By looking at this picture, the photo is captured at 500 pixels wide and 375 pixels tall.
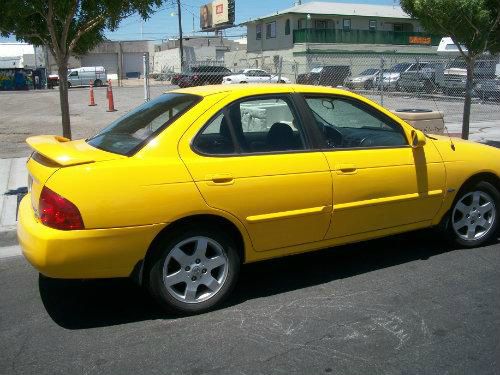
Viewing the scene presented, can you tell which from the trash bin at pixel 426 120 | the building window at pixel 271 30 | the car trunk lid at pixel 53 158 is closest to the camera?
the car trunk lid at pixel 53 158

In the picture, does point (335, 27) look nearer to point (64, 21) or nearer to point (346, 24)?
point (346, 24)

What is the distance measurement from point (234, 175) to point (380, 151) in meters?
1.40

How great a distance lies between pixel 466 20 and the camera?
9.17m

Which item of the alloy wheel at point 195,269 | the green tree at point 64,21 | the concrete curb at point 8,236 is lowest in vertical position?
the concrete curb at point 8,236

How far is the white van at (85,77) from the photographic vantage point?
173ft

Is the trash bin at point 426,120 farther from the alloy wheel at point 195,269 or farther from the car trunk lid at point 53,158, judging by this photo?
the car trunk lid at point 53,158

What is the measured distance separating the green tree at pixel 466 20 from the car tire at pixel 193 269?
273 inches

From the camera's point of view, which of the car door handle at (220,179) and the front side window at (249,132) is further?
the front side window at (249,132)

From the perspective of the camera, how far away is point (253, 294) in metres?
4.34

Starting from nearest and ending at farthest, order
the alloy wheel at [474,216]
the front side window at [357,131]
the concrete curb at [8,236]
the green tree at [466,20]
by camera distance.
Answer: the front side window at [357,131] < the alloy wheel at [474,216] < the concrete curb at [8,236] < the green tree at [466,20]

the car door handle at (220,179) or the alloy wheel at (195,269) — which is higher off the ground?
the car door handle at (220,179)

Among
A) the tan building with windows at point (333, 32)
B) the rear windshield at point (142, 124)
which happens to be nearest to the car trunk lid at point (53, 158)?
the rear windshield at point (142, 124)

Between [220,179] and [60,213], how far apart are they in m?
1.09

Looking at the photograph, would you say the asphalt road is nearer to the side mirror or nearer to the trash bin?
the side mirror
